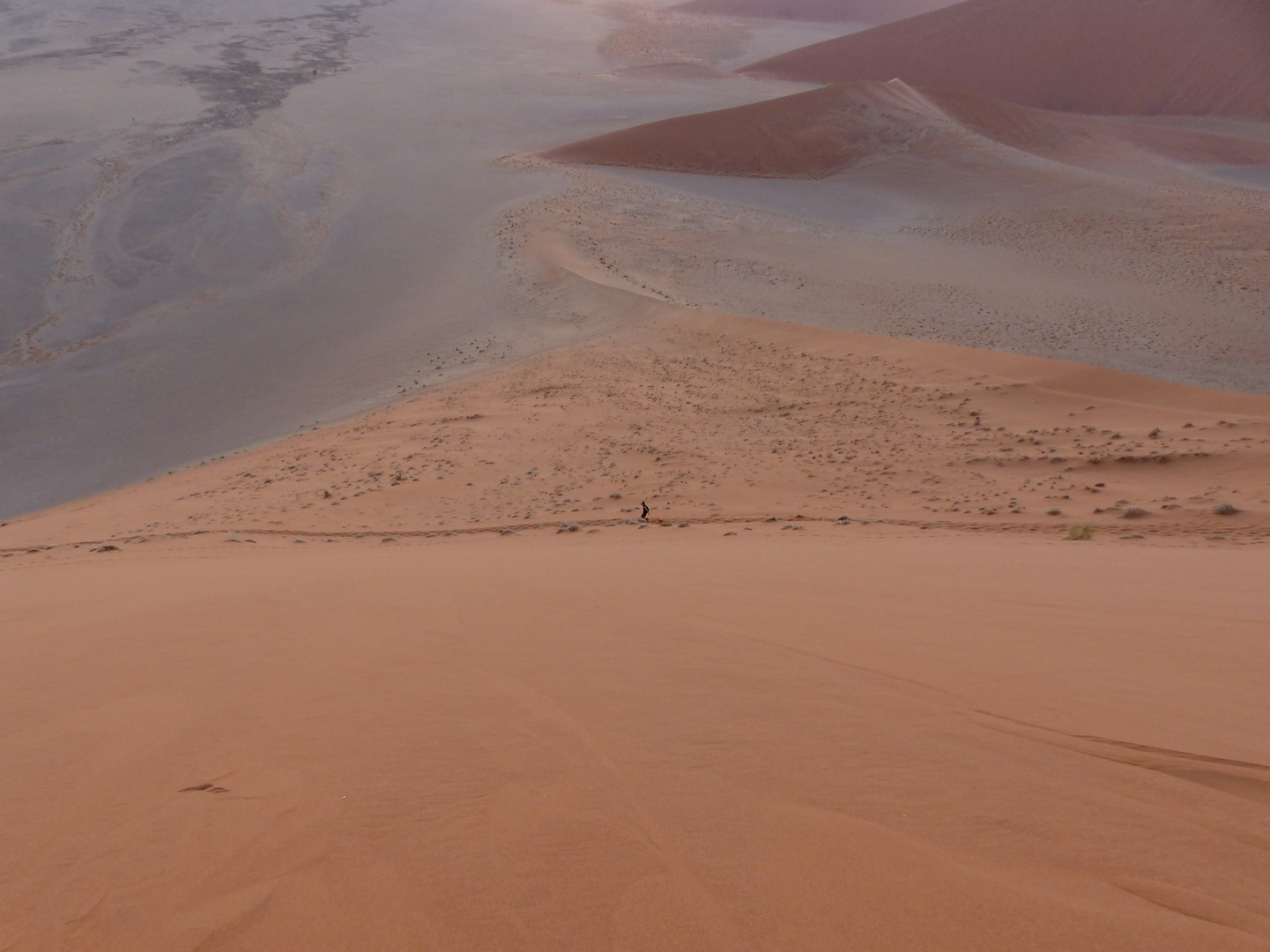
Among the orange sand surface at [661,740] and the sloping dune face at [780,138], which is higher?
Result: the sloping dune face at [780,138]

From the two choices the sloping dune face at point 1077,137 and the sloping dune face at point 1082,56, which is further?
the sloping dune face at point 1082,56

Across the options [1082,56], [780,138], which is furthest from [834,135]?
[1082,56]

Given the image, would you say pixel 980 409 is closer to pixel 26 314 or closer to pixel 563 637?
pixel 563 637

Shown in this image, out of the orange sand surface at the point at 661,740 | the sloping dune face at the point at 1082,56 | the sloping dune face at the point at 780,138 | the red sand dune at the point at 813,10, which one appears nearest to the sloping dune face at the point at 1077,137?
the sloping dune face at the point at 780,138

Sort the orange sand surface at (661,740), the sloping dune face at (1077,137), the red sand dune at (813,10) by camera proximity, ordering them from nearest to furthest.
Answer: the orange sand surface at (661,740) → the sloping dune face at (1077,137) → the red sand dune at (813,10)

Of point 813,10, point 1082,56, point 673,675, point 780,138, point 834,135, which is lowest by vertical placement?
point 673,675

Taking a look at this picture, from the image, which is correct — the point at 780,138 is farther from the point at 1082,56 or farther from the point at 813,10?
the point at 813,10

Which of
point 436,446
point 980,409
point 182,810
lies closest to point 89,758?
point 182,810

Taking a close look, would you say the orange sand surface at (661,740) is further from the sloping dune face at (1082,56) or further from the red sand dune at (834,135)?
the sloping dune face at (1082,56)
